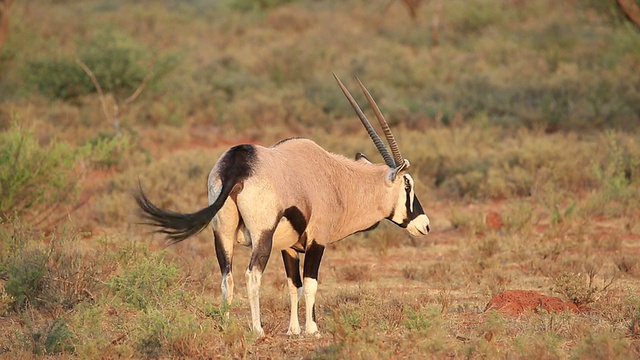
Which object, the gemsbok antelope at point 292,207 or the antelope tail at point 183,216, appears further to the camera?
the gemsbok antelope at point 292,207

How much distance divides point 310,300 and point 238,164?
4.00ft

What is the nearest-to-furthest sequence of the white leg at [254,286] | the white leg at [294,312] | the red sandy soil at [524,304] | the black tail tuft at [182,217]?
the black tail tuft at [182,217] < the white leg at [254,286] < the white leg at [294,312] < the red sandy soil at [524,304]

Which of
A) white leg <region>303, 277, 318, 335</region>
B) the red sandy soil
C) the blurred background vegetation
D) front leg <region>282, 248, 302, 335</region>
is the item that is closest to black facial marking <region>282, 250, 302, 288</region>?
front leg <region>282, 248, 302, 335</region>

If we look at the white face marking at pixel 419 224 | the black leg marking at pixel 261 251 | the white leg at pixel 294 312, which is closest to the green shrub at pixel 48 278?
the white leg at pixel 294 312

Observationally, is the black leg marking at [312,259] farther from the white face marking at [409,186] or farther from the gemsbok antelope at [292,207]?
the white face marking at [409,186]

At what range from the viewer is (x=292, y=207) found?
6.39 meters

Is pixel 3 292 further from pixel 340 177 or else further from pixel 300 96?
pixel 300 96

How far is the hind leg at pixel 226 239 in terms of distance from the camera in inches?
245

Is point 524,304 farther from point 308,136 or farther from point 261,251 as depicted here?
point 308,136

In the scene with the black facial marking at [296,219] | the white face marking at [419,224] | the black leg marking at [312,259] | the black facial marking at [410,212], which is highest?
the black facial marking at [296,219]

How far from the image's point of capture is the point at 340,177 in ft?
23.5

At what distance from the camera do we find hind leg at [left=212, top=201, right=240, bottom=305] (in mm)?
6223

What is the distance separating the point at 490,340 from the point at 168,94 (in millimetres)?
14317

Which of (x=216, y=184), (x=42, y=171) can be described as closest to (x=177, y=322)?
(x=216, y=184)
